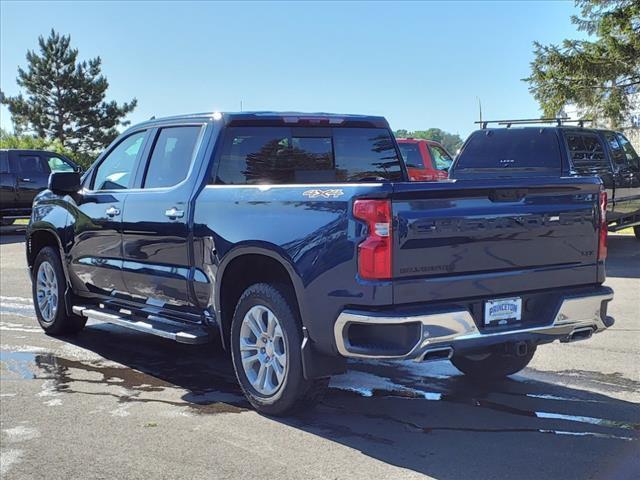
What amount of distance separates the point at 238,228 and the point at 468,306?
1.61 metres

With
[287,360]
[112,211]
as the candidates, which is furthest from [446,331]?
[112,211]

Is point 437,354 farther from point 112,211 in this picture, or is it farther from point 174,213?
point 112,211

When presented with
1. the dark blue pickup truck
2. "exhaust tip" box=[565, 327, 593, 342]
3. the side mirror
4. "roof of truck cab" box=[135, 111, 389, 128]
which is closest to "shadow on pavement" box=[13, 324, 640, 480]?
the dark blue pickup truck

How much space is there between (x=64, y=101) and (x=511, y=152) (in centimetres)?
5063

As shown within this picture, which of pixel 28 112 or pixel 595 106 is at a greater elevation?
pixel 28 112

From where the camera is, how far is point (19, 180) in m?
19.5

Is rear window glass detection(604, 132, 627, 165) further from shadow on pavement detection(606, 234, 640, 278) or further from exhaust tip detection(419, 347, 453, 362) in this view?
exhaust tip detection(419, 347, 453, 362)

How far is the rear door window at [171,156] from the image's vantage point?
226 inches

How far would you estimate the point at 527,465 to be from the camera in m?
3.97

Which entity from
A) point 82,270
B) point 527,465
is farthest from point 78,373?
point 527,465

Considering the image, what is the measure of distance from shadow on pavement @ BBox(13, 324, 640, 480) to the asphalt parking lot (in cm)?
1

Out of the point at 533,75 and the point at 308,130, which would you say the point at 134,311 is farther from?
the point at 533,75

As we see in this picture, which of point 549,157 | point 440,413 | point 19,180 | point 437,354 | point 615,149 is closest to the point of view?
point 437,354

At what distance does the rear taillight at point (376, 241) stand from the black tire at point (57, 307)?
4129 millimetres
